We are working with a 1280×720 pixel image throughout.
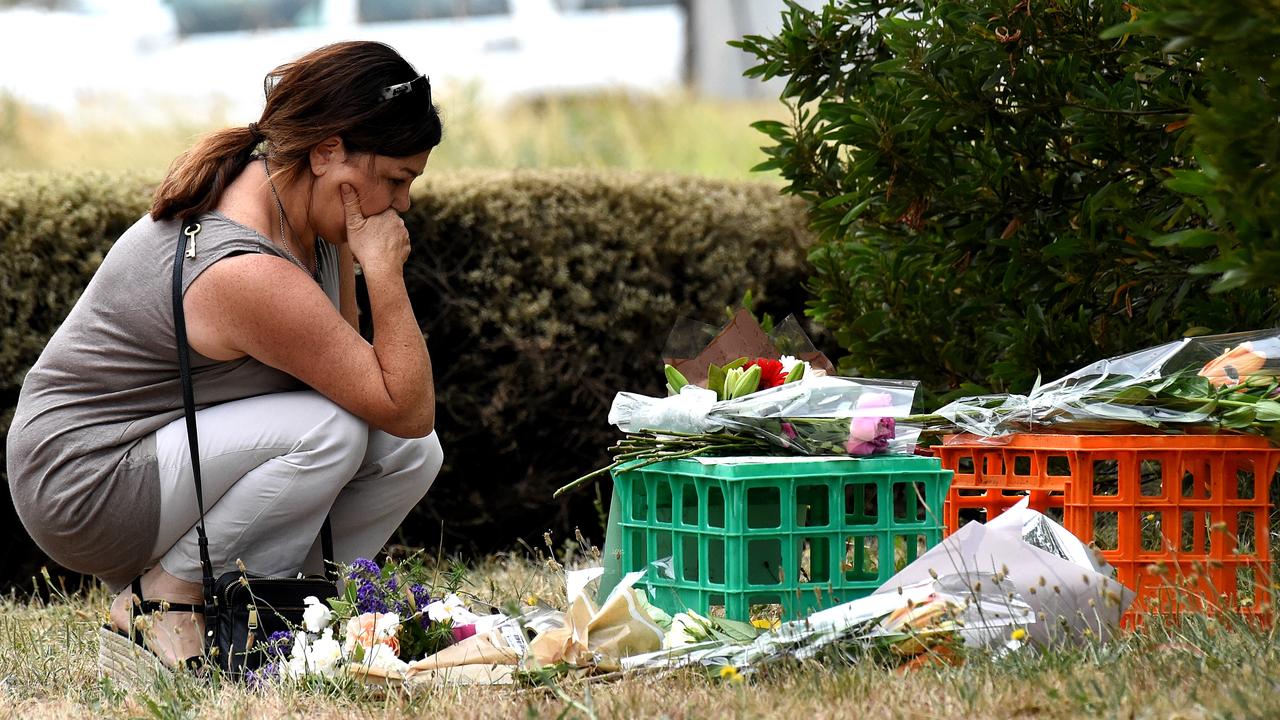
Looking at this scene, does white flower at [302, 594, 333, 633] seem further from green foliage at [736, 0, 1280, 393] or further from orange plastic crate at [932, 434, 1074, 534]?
green foliage at [736, 0, 1280, 393]

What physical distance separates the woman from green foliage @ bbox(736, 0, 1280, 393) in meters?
1.15

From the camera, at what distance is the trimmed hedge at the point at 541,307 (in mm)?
4734

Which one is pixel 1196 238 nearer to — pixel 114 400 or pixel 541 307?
pixel 114 400

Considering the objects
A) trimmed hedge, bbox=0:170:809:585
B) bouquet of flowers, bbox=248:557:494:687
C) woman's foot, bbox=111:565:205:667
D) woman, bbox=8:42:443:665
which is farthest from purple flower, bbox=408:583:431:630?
trimmed hedge, bbox=0:170:809:585

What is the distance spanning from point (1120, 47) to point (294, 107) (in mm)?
1884

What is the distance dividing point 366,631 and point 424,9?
926cm

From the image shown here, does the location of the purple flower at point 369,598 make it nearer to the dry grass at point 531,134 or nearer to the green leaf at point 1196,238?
the green leaf at point 1196,238

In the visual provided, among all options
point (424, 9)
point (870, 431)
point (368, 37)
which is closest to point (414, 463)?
point (870, 431)

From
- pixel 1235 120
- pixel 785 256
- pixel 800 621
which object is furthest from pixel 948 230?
pixel 785 256

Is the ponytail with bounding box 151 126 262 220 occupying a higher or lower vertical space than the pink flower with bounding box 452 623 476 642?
higher

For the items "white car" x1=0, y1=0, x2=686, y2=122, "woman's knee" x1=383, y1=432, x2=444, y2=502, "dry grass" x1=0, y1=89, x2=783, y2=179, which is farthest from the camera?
"white car" x1=0, y1=0, x2=686, y2=122

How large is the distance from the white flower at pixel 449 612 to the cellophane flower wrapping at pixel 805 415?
0.55m

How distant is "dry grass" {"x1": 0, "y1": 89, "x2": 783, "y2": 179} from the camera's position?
7.66 metres

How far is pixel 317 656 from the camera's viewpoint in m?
2.44
